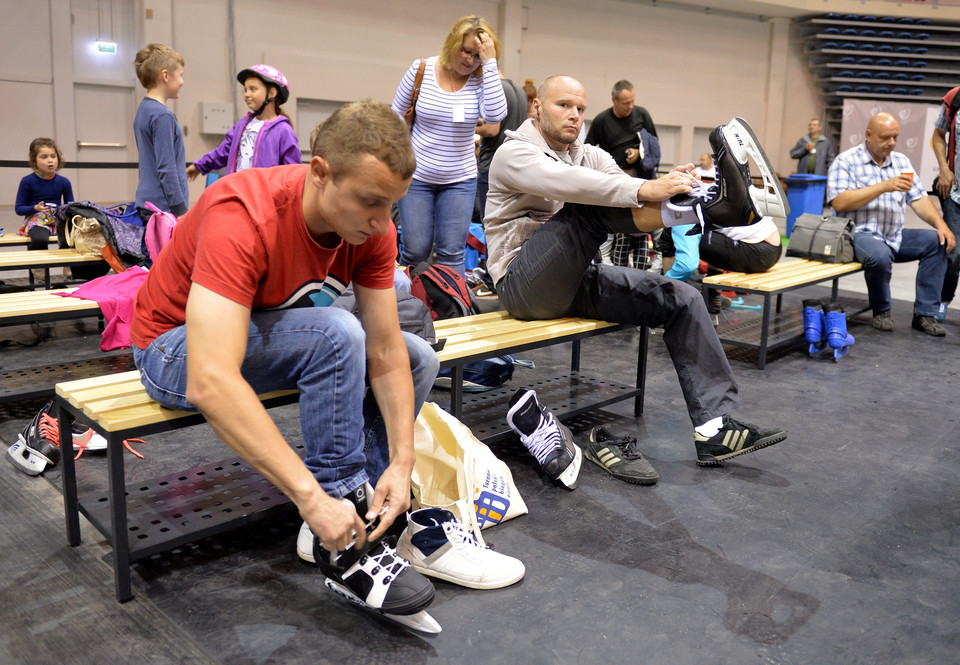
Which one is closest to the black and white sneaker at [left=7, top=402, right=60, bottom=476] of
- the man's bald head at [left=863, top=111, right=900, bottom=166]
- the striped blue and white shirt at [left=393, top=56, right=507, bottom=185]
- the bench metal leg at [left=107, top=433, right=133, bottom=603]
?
the bench metal leg at [left=107, top=433, right=133, bottom=603]

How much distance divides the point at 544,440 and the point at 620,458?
0.26 metres

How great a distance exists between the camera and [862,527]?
222 centimetres

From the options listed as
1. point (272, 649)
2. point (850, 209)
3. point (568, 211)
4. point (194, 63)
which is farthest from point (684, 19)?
point (272, 649)

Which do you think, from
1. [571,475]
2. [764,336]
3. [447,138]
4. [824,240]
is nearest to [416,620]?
[571,475]

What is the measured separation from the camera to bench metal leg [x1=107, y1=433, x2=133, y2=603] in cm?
171

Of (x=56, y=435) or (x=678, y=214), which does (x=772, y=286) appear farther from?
(x=56, y=435)

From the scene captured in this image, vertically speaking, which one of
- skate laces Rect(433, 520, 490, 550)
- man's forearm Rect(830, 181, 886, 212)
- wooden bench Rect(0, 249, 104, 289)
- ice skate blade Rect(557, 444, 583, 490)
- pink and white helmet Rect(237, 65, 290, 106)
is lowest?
ice skate blade Rect(557, 444, 583, 490)

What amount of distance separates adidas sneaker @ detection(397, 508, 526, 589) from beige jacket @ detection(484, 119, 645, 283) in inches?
44.9

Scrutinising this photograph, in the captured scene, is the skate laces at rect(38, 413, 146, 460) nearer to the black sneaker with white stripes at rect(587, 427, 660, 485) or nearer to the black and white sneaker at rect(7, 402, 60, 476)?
the black and white sneaker at rect(7, 402, 60, 476)

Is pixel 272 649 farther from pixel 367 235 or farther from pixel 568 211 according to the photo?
pixel 568 211

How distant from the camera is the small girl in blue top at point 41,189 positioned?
18.0 feet

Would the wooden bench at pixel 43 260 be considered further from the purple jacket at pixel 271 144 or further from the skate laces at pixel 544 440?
the skate laces at pixel 544 440

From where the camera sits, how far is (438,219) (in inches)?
148

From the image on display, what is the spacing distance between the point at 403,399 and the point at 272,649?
57 cm
